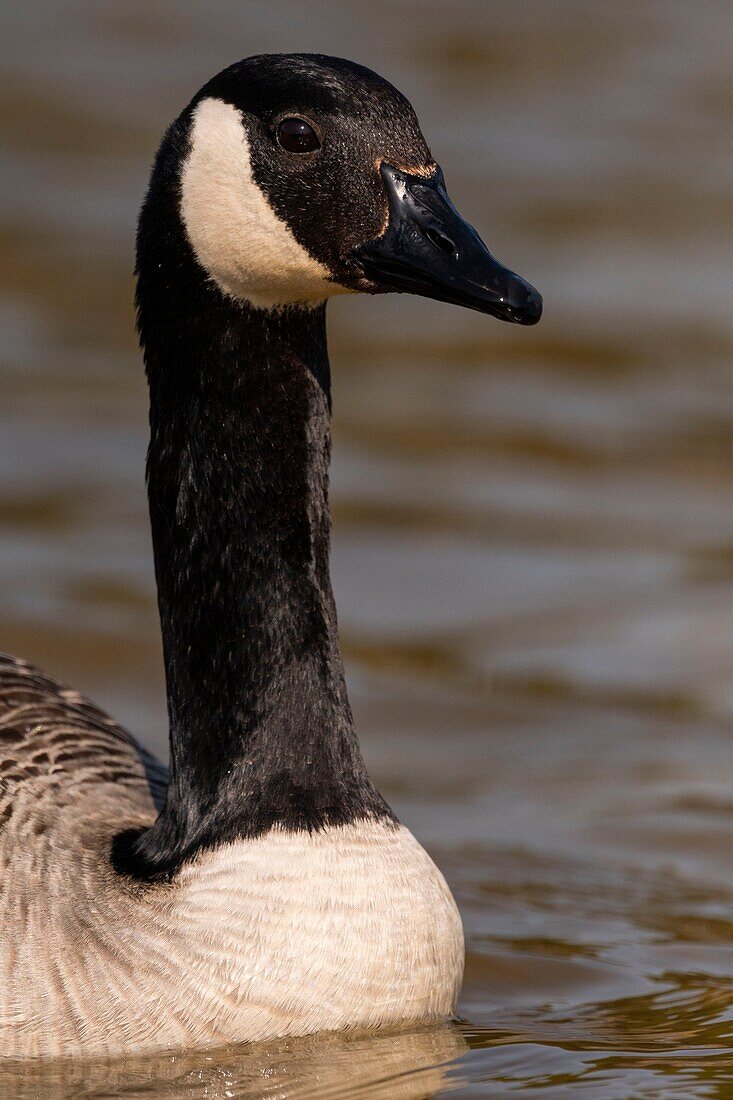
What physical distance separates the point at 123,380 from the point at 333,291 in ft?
27.5

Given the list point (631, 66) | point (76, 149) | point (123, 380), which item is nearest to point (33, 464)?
point (123, 380)

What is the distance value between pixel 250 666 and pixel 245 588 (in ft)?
0.75

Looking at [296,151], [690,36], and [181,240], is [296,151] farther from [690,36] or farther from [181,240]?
[690,36]

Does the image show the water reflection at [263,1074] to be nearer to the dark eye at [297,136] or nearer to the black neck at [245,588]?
the black neck at [245,588]

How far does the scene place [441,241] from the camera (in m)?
5.18

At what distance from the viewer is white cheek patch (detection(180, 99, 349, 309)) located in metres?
5.32

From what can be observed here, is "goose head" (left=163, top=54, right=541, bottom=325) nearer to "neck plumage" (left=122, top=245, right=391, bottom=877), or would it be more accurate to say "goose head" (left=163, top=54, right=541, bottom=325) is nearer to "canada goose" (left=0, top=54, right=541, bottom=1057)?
"canada goose" (left=0, top=54, right=541, bottom=1057)

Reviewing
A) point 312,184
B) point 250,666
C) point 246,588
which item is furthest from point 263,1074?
point 312,184

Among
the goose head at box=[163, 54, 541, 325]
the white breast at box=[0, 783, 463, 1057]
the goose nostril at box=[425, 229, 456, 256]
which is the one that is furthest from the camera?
the white breast at box=[0, 783, 463, 1057]

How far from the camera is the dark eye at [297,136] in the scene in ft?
→ 17.4

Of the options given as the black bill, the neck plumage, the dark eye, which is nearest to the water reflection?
the neck plumage

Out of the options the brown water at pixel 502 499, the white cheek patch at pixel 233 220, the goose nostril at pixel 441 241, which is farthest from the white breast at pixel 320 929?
the goose nostril at pixel 441 241

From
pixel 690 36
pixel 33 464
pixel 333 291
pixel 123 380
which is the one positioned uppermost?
pixel 690 36

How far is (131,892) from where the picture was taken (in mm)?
5668
